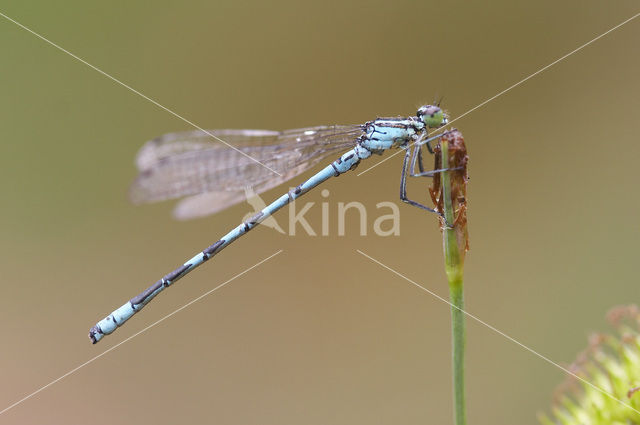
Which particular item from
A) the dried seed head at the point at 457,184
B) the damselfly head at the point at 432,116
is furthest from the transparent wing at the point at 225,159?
the dried seed head at the point at 457,184

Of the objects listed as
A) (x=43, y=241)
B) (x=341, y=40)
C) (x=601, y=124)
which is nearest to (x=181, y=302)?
(x=43, y=241)

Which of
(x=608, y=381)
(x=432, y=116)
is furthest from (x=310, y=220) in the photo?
(x=608, y=381)

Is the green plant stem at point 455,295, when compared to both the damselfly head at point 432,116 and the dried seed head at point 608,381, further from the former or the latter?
the damselfly head at point 432,116

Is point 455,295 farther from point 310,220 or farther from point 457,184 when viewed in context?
point 310,220

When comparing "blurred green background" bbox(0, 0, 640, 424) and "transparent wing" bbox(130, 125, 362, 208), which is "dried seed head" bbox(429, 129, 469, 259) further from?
"blurred green background" bbox(0, 0, 640, 424)

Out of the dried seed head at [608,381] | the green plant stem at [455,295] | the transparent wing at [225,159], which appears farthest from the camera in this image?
the transparent wing at [225,159]

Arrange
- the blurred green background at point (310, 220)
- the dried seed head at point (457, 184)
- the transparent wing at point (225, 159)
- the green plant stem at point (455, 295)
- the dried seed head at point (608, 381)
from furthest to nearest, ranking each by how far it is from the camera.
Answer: the blurred green background at point (310, 220) → the transparent wing at point (225, 159) → the dried seed head at point (608, 381) → the dried seed head at point (457, 184) → the green plant stem at point (455, 295)

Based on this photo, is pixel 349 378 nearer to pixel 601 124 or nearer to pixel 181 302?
pixel 181 302
